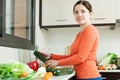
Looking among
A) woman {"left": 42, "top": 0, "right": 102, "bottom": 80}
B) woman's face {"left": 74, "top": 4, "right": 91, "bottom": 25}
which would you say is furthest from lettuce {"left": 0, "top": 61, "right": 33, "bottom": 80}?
woman's face {"left": 74, "top": 4, "right": 91, "bottom": 25}

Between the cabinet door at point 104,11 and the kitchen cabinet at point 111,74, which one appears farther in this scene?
the cabinet door at point 104,11

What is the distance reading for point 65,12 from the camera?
286 cm

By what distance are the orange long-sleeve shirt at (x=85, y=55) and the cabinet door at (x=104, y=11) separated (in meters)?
1.16

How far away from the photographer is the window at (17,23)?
175 cm

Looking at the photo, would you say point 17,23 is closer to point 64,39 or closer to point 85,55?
point 85,55

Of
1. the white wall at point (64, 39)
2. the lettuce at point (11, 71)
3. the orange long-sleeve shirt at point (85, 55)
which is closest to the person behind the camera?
the lettuce at point (11, 71)

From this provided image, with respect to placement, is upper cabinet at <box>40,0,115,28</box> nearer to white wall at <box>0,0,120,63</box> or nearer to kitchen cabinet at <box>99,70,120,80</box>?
white wall at <box>0,0,120,63</box>

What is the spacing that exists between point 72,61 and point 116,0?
4.86ft

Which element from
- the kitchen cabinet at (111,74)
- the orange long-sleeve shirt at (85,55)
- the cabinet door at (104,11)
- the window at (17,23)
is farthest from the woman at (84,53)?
the cabinet door at (104,11)

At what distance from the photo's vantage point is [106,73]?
8.57ft

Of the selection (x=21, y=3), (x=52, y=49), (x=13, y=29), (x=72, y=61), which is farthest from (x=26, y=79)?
(x=52, y=49)

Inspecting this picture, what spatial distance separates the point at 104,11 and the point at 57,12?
22.8 inches

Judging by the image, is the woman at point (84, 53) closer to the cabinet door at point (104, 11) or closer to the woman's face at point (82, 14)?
the woman's face at point (82, 14)

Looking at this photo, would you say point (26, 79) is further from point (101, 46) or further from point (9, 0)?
point (101, 46)
